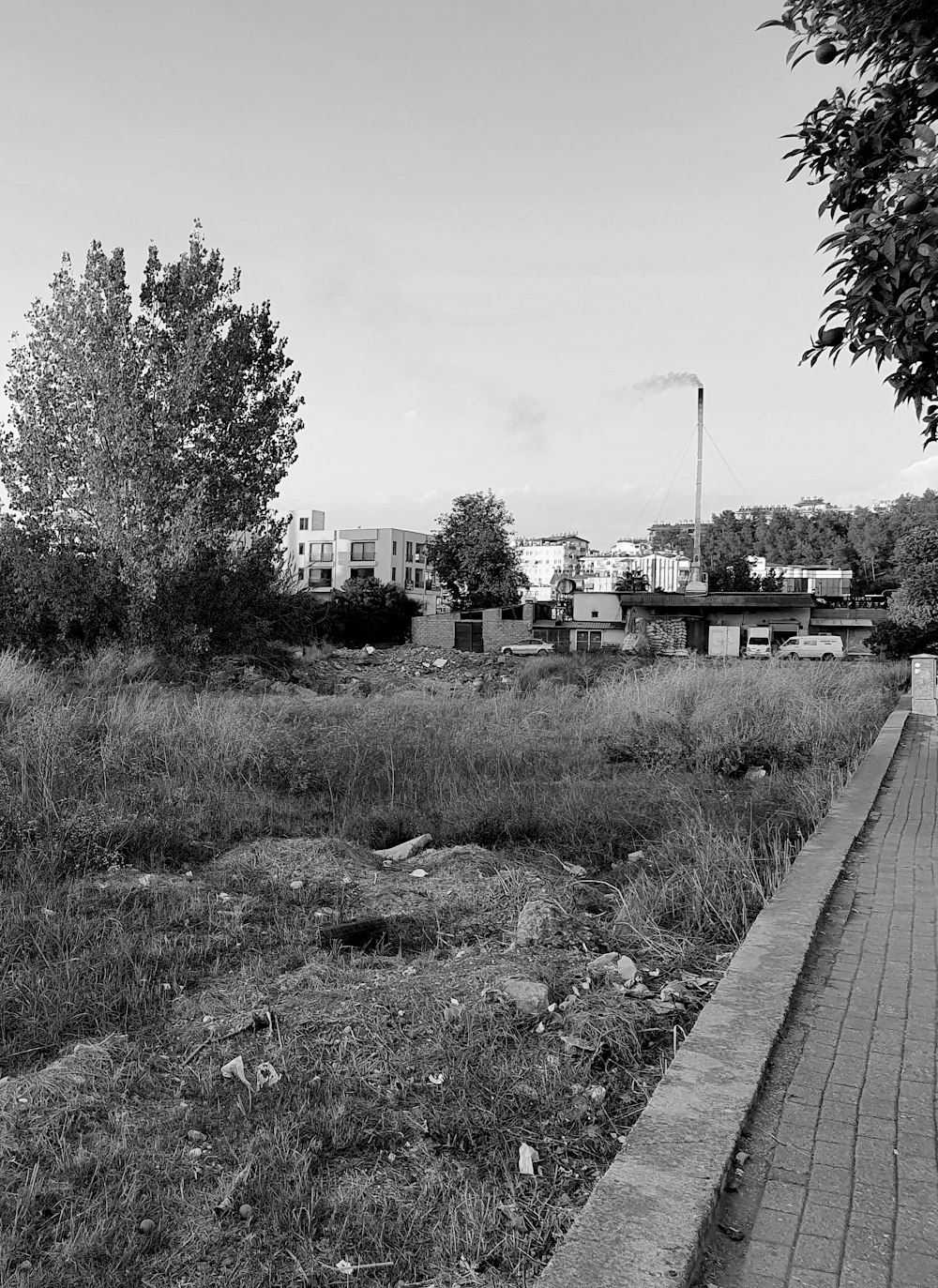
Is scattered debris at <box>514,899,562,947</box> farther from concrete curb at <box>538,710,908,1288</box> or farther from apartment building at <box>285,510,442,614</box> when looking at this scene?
apartment building at <box>285,510,442,614</box>

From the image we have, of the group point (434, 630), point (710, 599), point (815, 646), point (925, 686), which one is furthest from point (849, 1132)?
point (434, 630)

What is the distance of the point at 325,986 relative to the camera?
4.21 m

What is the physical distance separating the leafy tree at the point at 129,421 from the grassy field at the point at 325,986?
10.7m

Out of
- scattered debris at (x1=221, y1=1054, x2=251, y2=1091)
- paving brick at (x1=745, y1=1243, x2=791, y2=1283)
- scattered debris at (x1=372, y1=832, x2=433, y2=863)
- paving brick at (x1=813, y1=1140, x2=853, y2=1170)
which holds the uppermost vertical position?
paving brick at (x1=813, y1=1140, x2=853, y2=1170)

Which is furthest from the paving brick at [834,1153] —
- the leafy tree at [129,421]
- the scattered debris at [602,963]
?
the leafy tree at [129,421]

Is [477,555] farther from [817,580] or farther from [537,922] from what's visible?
[537,922]

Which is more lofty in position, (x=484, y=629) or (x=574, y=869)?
(x=484, y=629)

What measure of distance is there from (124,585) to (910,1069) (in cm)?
1881

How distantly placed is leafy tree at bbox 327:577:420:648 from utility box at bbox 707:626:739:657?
17588 millimetres

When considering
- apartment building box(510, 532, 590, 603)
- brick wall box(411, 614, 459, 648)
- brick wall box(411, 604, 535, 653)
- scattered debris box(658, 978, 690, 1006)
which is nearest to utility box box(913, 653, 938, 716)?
scattered debris box(658, 978, 690, 1006)

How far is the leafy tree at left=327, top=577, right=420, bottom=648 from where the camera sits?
5203cm

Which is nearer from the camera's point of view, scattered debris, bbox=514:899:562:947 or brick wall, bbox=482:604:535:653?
scattered debris, bbox=514:899:562:947

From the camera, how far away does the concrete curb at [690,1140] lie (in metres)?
2.17

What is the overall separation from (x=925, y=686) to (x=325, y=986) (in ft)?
48.1
